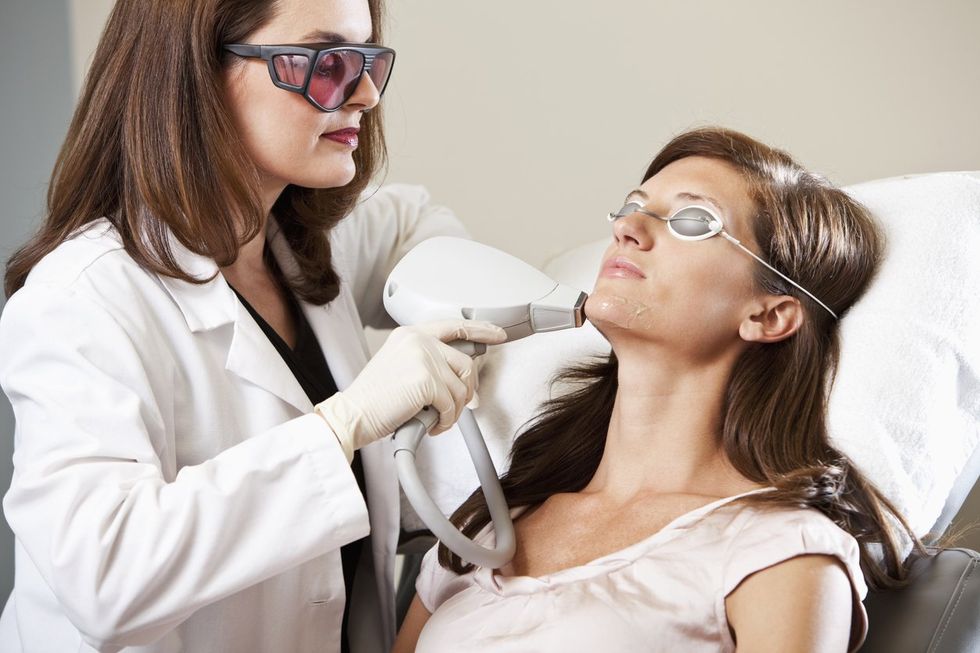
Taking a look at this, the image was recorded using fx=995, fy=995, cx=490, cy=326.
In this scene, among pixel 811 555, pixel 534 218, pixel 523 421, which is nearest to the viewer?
pixel 811 555

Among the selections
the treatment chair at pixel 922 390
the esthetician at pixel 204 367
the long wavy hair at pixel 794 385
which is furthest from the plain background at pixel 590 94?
the esthetician at pixel 204 367

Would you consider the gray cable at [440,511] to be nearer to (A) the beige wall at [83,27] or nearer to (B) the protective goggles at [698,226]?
(B) the protective goggles at [698,226]

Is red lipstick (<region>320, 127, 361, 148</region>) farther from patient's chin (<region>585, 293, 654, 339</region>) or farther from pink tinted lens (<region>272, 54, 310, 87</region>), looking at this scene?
patient's chin (<region>585, 293, 654, 339</region>)

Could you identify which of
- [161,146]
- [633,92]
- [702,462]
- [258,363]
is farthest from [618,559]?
[633,92]

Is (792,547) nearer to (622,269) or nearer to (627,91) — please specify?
(622,269)

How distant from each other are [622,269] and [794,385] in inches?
12.0

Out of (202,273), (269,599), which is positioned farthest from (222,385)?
(269,599)

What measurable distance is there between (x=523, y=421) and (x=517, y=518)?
215 millimetres

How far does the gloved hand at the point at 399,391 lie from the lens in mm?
1294

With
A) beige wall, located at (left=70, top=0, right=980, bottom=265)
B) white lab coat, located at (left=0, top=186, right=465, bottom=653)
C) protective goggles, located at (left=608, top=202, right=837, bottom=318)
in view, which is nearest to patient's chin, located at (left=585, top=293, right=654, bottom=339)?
protective goggles, located at (left=608, top=202, right=837, bottom=318)

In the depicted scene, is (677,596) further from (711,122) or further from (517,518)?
(711,122)

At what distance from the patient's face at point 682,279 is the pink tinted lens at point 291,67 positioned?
20.1 inches

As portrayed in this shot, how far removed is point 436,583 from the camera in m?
1.56

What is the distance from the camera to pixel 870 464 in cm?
139
